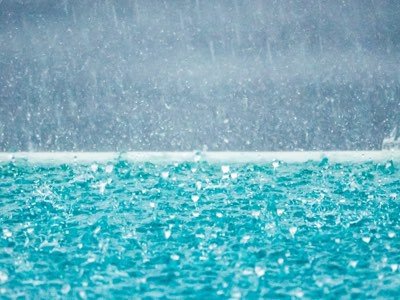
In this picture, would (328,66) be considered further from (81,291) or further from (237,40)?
(81,291)

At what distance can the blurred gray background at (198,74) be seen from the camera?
8.18 meters

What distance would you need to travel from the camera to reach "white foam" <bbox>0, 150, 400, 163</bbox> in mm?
7828

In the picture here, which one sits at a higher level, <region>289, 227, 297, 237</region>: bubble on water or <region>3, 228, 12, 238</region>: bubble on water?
<region>3, 228, 12, 238</region>: bubble on water

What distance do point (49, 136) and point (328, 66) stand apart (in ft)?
13.4

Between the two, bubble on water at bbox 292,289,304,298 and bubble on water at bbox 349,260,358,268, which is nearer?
bubble on water at bbox 292,289,304,298

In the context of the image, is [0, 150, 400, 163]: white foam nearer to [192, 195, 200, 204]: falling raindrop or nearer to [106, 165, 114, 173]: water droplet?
[106, 165, 114, 173]: water droplet

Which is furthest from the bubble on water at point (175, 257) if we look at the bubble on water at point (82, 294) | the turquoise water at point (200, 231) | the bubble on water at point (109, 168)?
the bubble on water at point (109, 168)

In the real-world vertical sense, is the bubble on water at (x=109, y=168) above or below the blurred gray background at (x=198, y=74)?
below

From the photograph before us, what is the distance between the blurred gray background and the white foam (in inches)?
5.0

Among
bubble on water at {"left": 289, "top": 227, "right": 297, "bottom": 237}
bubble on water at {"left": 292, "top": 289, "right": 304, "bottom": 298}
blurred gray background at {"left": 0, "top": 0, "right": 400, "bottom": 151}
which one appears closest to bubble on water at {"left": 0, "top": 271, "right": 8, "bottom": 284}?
bubble on water at {"left": 292, "top": 289, "right": 304, "bottom": 298}

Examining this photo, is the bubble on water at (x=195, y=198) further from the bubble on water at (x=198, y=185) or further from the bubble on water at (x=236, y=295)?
the bubble on water at (x=236, y=295)

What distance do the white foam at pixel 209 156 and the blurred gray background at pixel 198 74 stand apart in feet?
0.41

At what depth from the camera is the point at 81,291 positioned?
161 inches

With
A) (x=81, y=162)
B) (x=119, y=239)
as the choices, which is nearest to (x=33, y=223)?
(x=119, y=239)
